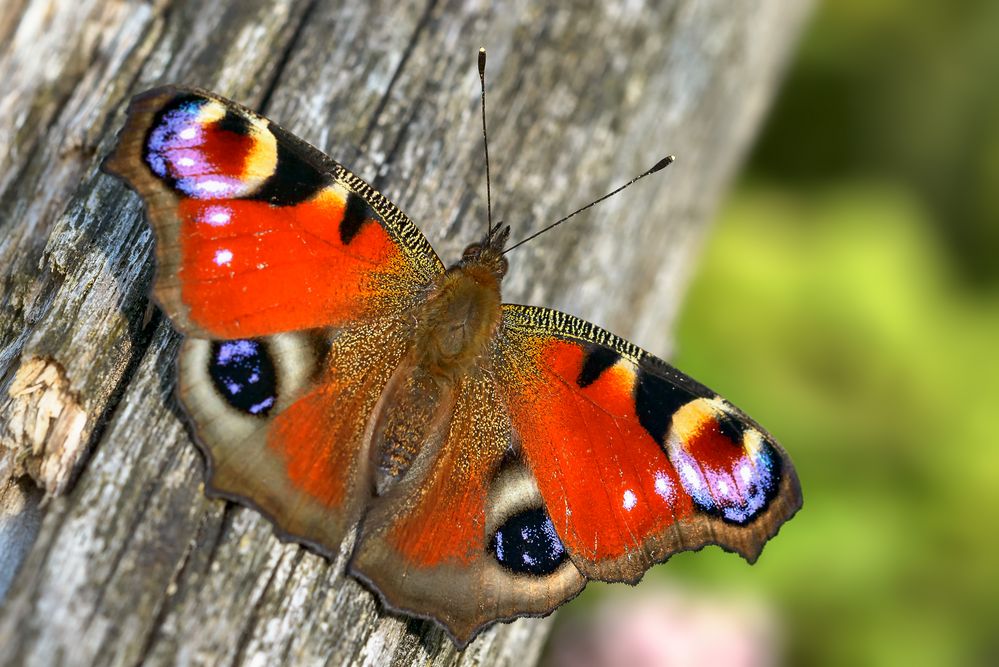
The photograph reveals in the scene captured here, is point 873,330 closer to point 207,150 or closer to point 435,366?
point 435,366

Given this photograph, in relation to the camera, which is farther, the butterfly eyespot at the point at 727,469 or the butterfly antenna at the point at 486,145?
the butterfly antenna at the point at 486,145

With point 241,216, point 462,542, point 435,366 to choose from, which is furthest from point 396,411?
point 241,216

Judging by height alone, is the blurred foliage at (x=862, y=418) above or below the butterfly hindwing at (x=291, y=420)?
below

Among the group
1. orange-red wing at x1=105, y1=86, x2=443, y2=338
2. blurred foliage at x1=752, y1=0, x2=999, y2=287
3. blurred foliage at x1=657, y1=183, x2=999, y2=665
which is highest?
orange-red wing at x1=105, y1=86, x2=443, y2=338

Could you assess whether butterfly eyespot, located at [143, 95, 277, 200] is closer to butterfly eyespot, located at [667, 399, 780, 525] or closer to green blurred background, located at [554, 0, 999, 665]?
butterfly eyespot, located at [667, 399, 780, 525]

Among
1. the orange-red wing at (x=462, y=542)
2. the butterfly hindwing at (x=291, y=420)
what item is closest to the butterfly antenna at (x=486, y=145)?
the butterfly hindwing at (x=291, y=420)

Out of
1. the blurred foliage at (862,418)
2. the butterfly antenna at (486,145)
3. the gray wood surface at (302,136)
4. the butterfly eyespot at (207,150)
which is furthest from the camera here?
the blurred foliage at (862,418)

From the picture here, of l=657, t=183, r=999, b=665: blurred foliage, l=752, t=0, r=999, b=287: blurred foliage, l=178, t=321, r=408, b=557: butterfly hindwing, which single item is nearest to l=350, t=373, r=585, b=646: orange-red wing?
l=178, t=321, r=408, b=557: butterfly hindwing

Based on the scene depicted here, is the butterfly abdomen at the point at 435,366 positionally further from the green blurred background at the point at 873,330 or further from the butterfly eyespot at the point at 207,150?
the green blurred background at the point at 873,330
